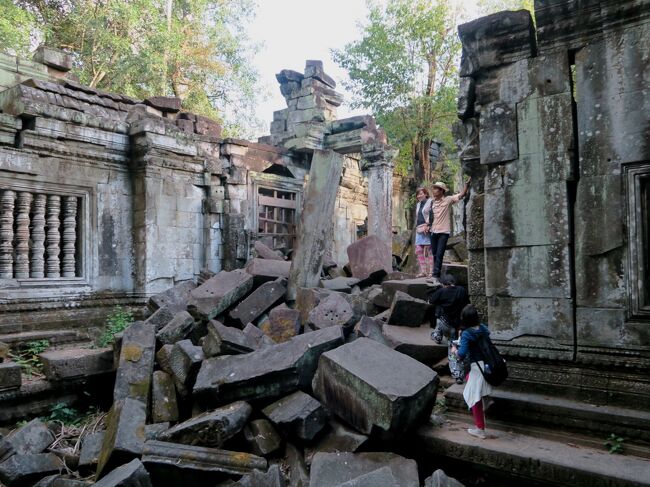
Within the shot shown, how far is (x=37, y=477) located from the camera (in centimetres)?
363

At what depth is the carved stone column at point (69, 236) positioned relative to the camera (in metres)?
6.18

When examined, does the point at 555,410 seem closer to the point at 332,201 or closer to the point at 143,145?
the point at 332,201

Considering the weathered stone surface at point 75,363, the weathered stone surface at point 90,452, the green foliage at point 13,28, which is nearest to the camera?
the weathered stone surface at point 90,452

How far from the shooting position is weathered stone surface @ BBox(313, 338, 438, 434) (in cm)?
303

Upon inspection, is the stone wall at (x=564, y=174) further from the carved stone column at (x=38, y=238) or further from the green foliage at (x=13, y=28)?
the green foliage at (x=13, y=28)

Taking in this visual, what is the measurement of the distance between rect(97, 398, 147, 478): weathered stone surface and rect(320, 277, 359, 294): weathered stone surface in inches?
119

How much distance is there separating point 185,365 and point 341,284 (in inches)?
114

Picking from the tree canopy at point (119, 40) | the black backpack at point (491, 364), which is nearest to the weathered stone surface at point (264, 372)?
the black backpack at point (491, 364)

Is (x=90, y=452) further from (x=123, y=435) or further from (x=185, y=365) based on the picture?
(x=185, y=365)

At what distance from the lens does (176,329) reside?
4926 millimetres

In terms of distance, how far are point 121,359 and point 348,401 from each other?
2.34 metres

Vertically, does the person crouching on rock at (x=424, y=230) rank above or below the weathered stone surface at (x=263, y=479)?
above

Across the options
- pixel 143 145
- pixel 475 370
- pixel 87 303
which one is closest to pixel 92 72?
pixel 143 145

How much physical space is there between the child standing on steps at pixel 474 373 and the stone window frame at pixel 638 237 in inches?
37.7
